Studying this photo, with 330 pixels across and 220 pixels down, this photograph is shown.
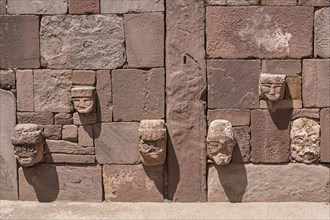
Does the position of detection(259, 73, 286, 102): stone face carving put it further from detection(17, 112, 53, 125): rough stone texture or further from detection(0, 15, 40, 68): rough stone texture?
detection(0, 15, 40, 68): rough stone texture

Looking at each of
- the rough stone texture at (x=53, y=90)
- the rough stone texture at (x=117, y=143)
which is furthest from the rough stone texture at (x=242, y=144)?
the rough stone texture at (x=53, y=90)

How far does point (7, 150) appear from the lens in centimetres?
554

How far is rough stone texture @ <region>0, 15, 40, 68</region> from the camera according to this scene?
5387mm

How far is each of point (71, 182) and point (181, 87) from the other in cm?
175

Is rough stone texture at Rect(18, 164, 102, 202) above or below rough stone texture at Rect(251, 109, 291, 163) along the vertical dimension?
below

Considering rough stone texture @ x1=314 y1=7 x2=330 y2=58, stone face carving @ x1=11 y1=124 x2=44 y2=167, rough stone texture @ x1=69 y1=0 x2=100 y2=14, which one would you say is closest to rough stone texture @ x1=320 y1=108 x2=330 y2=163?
rough stone texture @ x1=314 y1=7 x2=330 y2=58

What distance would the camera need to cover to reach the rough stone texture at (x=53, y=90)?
5.42 metres

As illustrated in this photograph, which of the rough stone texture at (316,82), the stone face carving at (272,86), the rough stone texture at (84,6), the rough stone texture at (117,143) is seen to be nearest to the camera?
the stone face carving at (272,86)

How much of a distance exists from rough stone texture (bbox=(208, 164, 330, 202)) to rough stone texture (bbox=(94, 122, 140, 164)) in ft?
3.14

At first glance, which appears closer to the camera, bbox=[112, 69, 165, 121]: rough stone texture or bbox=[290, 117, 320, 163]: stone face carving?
bbox=[290, 117, 320, 163]: stone face carving

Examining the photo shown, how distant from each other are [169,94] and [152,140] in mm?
579

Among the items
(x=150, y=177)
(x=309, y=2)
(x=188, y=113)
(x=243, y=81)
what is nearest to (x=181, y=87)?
(x=188, y=113)

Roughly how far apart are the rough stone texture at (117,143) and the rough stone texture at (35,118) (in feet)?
1.91

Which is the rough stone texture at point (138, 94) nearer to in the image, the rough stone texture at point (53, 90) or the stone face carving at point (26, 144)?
the rough stone texture at point (53, 90)
